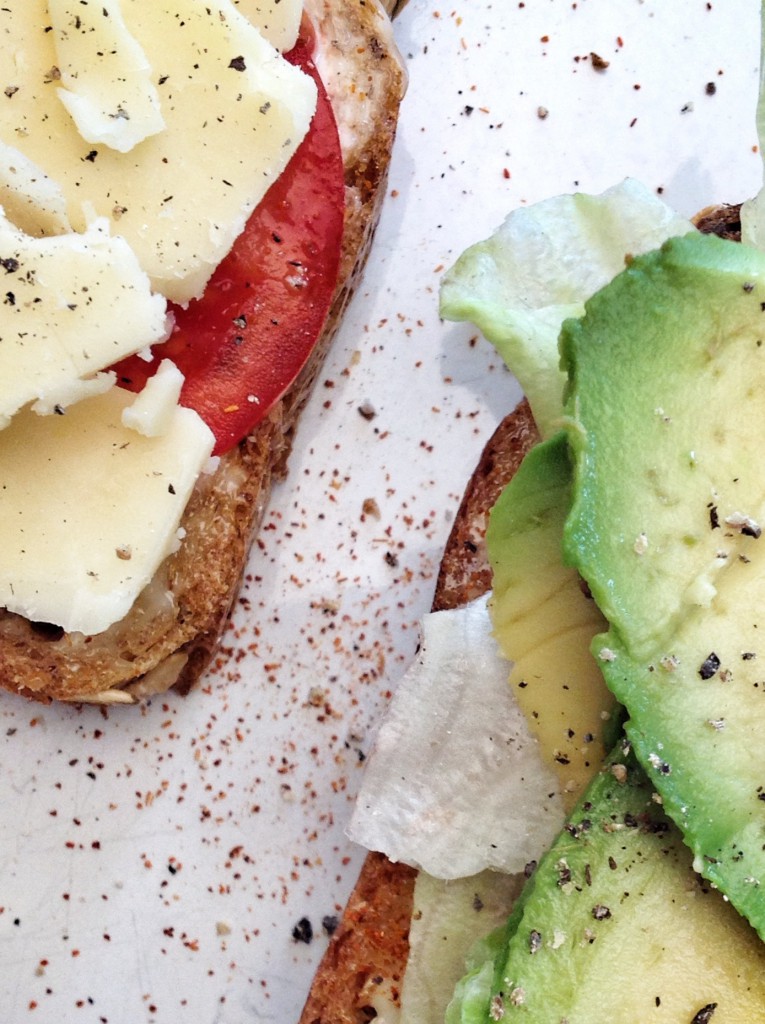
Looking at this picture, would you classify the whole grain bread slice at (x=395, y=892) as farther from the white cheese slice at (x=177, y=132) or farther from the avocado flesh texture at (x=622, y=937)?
the white cheese slice at (x=177, y=132)

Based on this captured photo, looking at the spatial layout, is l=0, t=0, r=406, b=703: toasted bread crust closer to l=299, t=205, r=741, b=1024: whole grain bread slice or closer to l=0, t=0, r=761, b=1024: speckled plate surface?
l=0, t=0, r=761, b=1024: speckled plate surface

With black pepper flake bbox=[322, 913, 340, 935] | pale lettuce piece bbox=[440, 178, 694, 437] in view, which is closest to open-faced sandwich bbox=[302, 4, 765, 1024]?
pale lettuce piece bbox=[440, 178, 694, 437]

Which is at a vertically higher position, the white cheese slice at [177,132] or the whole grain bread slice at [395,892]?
the white cheese slice at [177,132]

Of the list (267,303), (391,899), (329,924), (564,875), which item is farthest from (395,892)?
(267,303)

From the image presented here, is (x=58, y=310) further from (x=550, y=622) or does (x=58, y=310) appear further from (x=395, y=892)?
(x=395, y=892)

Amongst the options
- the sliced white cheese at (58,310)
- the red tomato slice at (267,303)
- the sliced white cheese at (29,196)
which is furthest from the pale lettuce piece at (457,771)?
the sliced white cheese at (29,196)

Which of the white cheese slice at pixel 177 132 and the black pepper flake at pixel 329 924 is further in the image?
the black pepper flake at pixel 329 924
